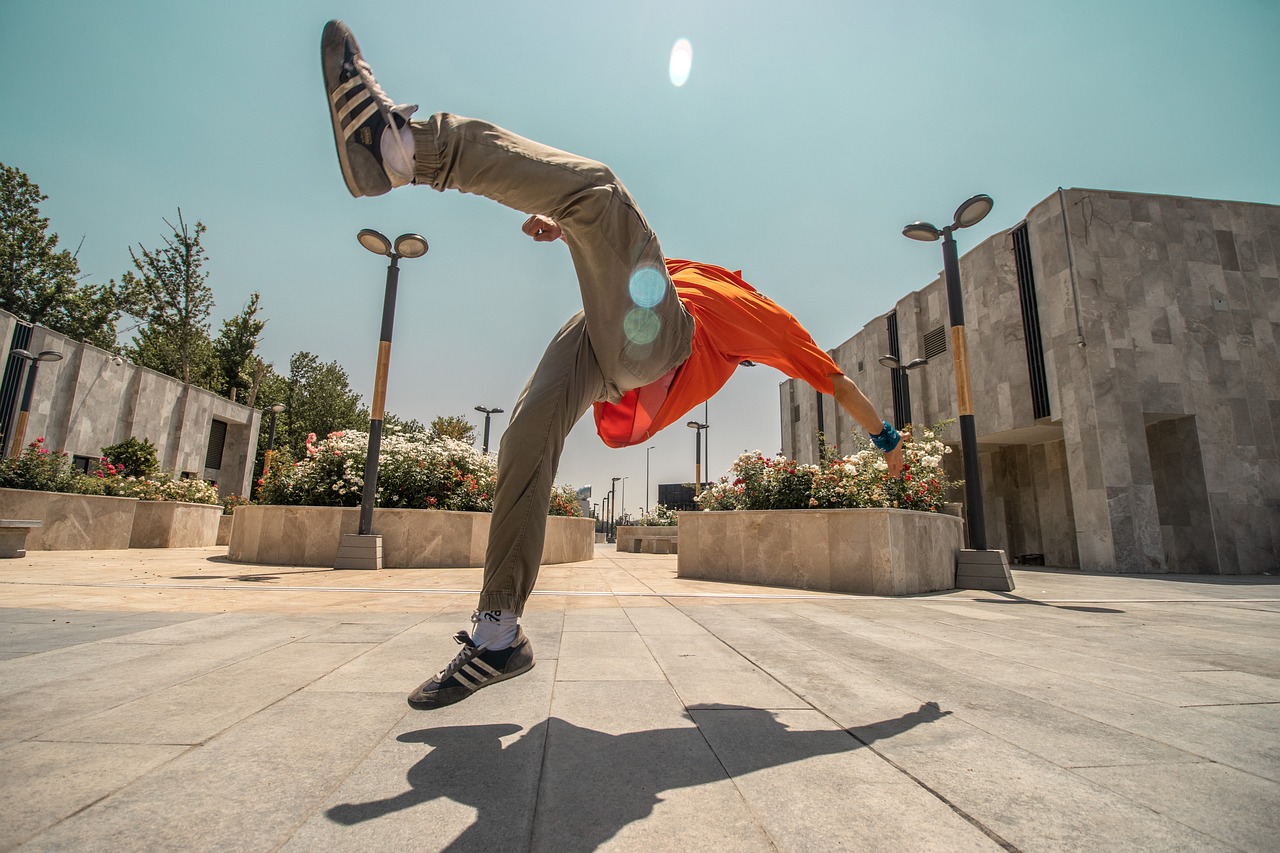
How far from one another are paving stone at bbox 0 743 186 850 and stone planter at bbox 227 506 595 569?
25.5 feet

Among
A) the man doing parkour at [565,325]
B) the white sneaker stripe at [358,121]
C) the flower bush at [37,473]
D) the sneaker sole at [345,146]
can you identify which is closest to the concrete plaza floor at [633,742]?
the man doing parkour at [565,325]

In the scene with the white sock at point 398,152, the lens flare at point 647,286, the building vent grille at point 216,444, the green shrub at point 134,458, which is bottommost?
the lens flare at point 647,286

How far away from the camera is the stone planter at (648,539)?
64.7ft

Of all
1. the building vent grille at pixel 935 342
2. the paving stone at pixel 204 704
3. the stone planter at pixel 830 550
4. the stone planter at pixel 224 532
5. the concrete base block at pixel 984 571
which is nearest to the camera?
the paving stone at pixel 204 704

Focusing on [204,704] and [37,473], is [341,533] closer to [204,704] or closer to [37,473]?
[37,473]

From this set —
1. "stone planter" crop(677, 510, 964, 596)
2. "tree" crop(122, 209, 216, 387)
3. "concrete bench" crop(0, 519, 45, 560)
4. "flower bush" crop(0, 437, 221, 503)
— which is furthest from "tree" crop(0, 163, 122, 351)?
"stone planter" crop(677, 510, 964, 596)

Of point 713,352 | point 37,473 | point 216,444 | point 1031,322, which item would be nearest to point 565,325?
point 713,352

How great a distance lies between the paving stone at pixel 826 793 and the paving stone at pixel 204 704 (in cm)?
129

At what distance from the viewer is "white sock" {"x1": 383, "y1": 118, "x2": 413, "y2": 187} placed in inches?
71.0

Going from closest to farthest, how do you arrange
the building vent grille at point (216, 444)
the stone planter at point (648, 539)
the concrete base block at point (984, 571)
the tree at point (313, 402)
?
the concrete base block at point (984, 571), the stone planter at point (648, 539), the building vent grille at point (216, 444), the tree at point (313, 402)

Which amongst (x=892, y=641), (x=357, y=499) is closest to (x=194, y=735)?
(x=892, y=641)

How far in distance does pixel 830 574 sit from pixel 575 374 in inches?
214

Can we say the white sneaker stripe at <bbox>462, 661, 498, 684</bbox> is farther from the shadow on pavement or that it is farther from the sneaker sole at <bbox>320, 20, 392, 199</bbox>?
the sneaker sole at <bbox>320, 20, 392, 199</bbox>

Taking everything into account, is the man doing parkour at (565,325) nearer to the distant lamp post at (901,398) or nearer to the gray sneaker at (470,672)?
the gray sneaker at (470,672)
